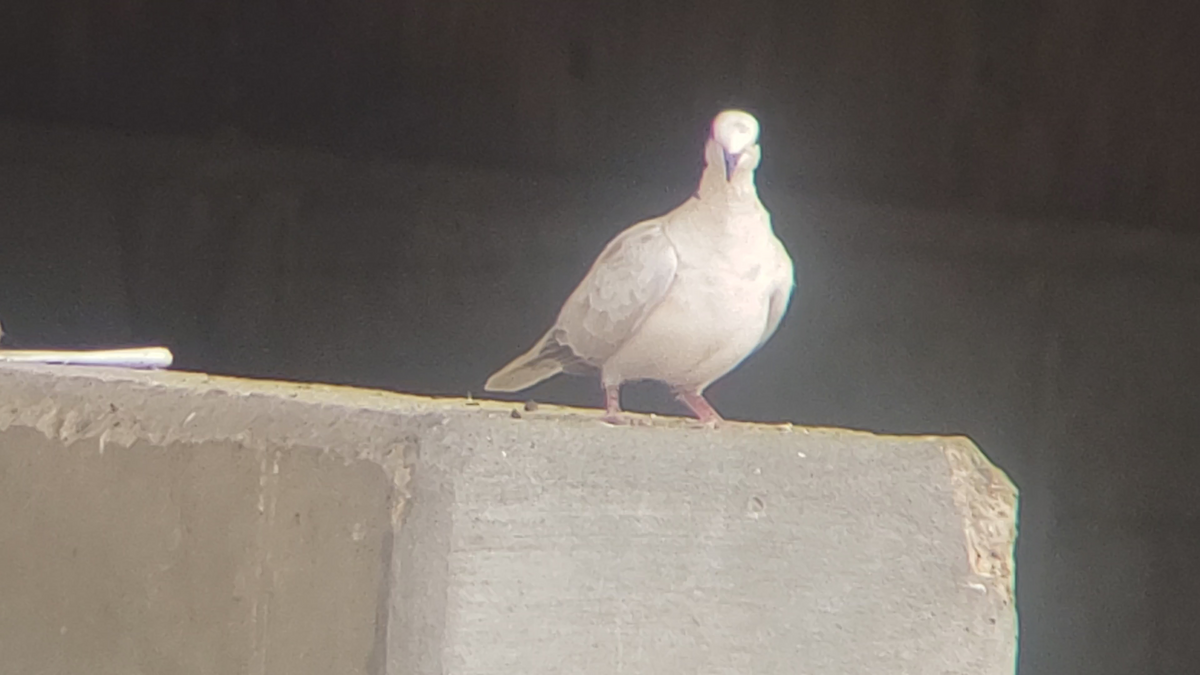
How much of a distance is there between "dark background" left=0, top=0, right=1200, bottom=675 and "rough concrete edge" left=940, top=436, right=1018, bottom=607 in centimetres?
212

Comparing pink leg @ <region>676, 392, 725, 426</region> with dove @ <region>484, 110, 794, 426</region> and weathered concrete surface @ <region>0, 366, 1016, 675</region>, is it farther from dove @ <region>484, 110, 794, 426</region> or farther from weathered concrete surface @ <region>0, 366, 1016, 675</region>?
weathered concrete surface @ <region>0, 366, 1016, 675</region>

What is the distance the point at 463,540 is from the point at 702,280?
0.59 meters

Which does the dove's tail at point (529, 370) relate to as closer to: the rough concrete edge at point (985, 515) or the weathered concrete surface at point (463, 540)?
the weathered concrete surface at point (463, 540)

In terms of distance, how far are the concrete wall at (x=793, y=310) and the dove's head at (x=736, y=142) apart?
5.83ft

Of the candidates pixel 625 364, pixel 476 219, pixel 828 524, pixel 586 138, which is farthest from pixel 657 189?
pixel 828 524

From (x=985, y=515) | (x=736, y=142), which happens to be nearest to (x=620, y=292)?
(x=736, y=142)

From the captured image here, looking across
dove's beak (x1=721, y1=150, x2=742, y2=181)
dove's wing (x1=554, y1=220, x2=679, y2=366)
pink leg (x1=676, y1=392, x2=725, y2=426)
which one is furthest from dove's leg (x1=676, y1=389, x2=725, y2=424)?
dove's beak (x1=721, y1=150, x2=742, y2=181)

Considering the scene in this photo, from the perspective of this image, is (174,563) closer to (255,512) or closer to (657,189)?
(255,512)

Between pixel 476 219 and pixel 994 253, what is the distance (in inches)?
50.6

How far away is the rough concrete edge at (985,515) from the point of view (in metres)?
1.15

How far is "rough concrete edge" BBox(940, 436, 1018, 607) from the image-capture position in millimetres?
1150

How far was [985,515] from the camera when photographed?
1.17m

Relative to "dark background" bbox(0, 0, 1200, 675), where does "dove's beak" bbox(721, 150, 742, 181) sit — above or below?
below

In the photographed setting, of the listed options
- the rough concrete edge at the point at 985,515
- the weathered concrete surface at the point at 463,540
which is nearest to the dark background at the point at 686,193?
the weathered concrete surface at the point at 463,540
